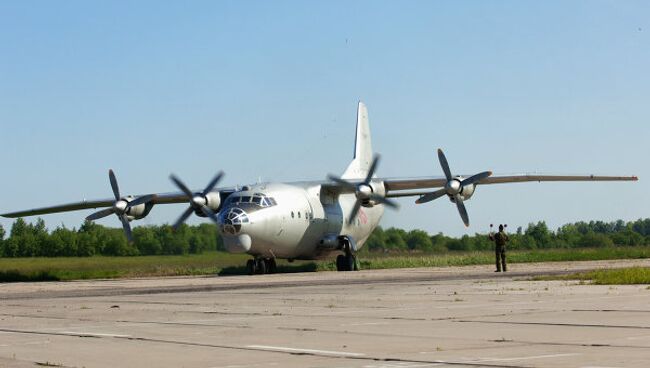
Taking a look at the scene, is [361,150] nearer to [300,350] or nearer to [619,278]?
[619,278]

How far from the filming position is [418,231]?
201 ft

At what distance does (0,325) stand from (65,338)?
3.24m

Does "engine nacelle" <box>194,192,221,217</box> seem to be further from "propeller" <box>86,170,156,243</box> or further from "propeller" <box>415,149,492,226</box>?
"propeller" <box>415,149,492,226</box>

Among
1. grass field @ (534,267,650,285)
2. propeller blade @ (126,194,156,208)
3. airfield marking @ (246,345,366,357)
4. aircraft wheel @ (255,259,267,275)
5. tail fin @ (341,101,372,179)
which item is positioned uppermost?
tail fin @ (341,101,372,179)

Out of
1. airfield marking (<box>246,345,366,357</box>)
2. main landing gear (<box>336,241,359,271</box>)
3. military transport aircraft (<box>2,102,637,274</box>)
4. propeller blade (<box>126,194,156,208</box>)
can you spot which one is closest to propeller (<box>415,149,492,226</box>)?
military transport aircraft (<box>2,102,637,274</box>)

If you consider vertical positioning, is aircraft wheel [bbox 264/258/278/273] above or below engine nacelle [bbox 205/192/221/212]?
below

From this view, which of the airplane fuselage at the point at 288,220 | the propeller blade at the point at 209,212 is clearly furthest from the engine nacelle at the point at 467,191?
the propeller blade at the point at 209,212

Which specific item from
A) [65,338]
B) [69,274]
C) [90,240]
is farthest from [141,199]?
[65,338]

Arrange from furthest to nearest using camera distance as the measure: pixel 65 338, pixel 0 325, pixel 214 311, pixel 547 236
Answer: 1. pixel 547 236
2. pixel 214 311
3. pixel 0 325
4. pixel 65 338

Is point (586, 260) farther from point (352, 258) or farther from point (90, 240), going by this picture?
point (90, 240)

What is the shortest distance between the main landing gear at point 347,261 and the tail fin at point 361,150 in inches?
253

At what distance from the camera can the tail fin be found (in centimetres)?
5259

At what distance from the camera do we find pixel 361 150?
178ft

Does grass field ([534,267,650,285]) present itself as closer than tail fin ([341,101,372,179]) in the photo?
Yes
